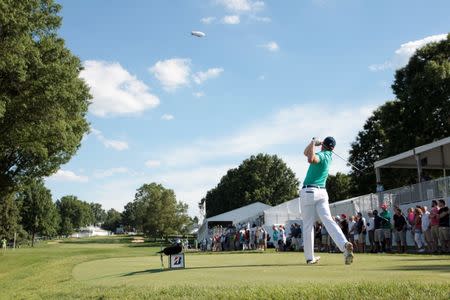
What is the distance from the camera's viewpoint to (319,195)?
8930mm

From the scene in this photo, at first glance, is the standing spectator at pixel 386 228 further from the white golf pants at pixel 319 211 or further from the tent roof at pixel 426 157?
the white golf pants at pixel 319 211

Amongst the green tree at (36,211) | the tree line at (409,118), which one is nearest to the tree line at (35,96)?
the tree line at (409,118)

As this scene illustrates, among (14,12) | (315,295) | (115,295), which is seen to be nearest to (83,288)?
(115,295)

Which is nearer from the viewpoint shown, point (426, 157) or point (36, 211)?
point (426, 157)

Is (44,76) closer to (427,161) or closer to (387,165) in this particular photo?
(387,165)

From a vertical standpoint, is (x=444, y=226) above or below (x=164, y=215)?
below

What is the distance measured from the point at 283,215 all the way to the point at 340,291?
1628 inches

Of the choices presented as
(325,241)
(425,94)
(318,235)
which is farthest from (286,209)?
(325,241)

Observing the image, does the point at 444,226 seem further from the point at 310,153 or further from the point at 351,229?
the point at 310,153

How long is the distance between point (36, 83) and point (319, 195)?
23376 mm

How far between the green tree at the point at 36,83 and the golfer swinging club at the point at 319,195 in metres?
20.0

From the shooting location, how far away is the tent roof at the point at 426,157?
26.7 metres

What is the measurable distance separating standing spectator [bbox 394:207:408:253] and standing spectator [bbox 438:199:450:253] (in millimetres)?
2405

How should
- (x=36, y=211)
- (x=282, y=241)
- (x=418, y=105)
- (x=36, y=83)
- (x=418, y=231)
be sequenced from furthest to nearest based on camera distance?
(x=36, y=211)
(x=418, y=105)
(x=282, y=241)
(x=36, y=83)
(x=418, y=231)
